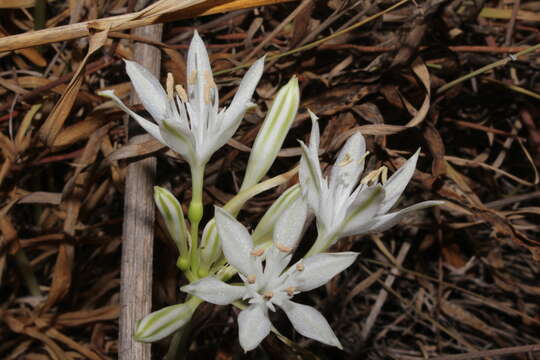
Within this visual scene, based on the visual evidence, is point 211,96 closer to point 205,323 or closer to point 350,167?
point 350,167

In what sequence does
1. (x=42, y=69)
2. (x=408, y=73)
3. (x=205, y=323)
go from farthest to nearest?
(x=42, y=69), (x=408, y=73), (x=205, y=323)

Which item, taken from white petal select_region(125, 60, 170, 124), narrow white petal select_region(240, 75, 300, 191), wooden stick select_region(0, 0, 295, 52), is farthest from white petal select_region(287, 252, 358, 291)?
wooden stick select_region(0, 0, 295, 52)

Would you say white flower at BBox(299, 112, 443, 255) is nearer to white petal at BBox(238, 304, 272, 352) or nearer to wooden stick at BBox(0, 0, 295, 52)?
white petal at BBox(238, 304, 272, 352)

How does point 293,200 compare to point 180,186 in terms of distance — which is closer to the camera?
point 293,200

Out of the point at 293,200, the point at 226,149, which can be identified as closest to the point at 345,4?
the point at 226,149

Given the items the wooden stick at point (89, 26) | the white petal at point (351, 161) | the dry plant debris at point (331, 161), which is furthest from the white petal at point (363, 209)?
the wooden stick at point (89, 26)

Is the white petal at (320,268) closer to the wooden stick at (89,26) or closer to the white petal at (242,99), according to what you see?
the white petal at (242,99)
